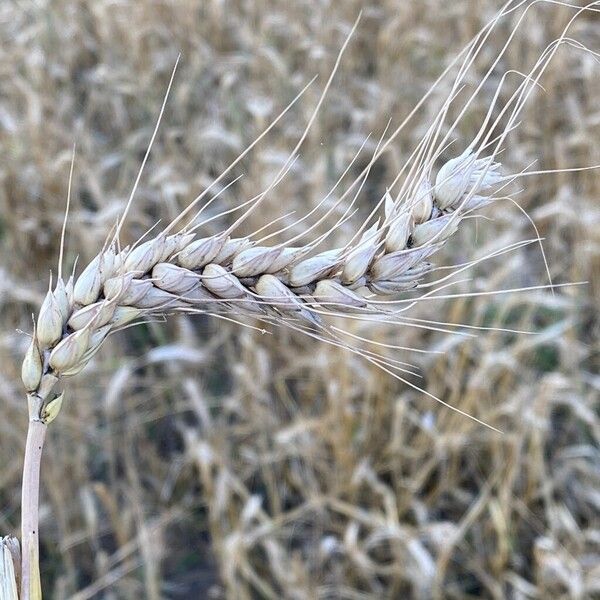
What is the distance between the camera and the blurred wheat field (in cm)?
168

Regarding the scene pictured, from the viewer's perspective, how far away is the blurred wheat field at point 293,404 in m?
1.68

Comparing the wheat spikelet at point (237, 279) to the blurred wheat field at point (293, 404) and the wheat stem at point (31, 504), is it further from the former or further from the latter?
the blurred wheat field at point (293, 404)

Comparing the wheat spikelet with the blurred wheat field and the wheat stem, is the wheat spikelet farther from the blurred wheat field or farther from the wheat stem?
the blurred wheat field

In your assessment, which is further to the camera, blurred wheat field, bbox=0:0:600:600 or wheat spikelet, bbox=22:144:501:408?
blurred wheat field, bbox=0:0:600:600

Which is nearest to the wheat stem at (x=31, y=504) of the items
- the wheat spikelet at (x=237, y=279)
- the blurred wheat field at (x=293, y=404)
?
the wheat spikelet at (x=237, y=279)

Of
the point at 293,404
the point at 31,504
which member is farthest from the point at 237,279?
the point at 293,404

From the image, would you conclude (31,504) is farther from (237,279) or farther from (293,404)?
(293,404)

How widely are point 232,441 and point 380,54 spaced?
135 centimetres

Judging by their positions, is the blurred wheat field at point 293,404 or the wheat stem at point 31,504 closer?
the wheat stem at point 31,504

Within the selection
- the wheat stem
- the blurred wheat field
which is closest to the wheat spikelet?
the wheat stem

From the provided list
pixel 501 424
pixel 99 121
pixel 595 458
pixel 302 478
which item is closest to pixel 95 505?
pixel 302 478

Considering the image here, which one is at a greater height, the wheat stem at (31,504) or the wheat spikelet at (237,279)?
the wheat spikelet at (237,279)

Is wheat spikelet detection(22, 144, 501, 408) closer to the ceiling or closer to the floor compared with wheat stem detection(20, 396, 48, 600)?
closer to the ceiling

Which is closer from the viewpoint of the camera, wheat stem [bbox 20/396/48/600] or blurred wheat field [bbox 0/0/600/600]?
wheat stem [bbox 20/396/48/600]
